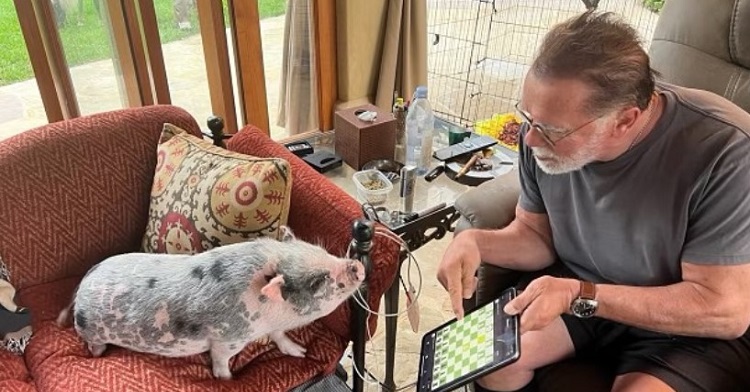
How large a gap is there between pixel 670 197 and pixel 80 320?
46.3 inches

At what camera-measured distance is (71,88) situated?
1.90m

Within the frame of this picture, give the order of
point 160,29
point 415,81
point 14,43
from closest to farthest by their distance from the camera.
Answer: point 14,43 < point 160,29 < point 415,81

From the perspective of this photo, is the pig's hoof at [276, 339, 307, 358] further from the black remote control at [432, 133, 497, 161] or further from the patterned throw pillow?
the black remote control at [432, 133, 497, 161]

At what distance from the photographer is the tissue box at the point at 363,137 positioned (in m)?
1.65

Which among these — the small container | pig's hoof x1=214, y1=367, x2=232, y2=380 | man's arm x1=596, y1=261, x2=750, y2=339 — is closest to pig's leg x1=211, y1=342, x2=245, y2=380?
pig's hoof x1=214, y1=367, x2=232, y2=380

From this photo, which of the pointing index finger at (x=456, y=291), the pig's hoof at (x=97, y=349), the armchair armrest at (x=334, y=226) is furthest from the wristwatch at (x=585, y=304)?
the pig's hoof at (x=97, y=349)

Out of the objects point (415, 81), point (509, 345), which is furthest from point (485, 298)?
point (415, 81)

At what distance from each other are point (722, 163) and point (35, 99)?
7.31 ft

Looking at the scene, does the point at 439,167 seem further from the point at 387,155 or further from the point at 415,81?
the point at 415,81

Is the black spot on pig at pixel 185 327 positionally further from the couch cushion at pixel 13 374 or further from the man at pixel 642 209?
the man at pixel 642 209

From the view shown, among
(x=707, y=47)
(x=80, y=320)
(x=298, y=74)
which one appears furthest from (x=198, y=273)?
(x=298, y=74)

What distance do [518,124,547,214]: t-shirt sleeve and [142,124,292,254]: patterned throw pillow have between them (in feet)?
1.72

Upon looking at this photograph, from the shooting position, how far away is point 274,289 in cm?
102

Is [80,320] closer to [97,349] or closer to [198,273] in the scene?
[97,349]
